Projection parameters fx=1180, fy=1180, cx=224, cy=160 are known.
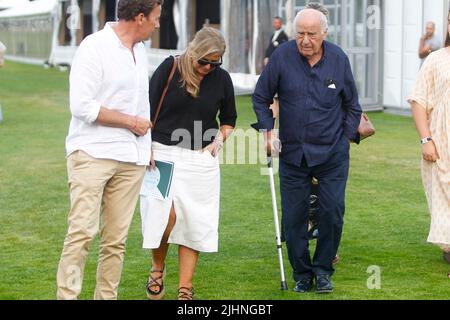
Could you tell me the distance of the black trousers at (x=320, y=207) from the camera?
299 inches

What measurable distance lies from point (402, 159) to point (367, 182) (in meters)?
2.47

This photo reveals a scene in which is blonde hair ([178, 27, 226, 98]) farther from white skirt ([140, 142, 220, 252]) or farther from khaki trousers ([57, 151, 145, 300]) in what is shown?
khaki trousers ([57, 151, 145, 300])

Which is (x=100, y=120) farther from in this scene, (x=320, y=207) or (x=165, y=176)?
(x=320, y=207)

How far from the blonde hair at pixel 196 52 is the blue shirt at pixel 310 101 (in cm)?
57

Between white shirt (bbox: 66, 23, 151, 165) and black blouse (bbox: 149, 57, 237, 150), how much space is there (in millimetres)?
558

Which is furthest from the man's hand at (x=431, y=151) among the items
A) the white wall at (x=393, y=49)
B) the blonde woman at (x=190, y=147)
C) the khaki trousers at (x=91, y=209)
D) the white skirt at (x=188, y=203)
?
the white wall at (x=393, y=49)

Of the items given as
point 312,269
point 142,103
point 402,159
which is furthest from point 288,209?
point 402,159

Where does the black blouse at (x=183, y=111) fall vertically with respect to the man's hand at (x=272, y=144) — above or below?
above

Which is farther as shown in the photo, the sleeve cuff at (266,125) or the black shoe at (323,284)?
the black shoe at (323,284)

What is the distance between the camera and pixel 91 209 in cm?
648

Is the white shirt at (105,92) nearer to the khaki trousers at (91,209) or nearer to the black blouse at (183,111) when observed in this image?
the khaki trousers at (91,209)

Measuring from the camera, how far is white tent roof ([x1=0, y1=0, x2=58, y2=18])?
48562 millimetres

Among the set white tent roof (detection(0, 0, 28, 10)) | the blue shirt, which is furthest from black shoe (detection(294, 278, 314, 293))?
white tent roof (detection(0, 0, 28, 10))

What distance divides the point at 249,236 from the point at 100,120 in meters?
3.79
